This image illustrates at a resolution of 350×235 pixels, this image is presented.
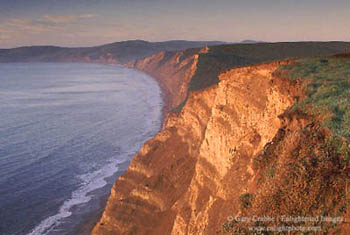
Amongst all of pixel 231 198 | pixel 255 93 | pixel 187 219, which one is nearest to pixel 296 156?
pixel 231 198

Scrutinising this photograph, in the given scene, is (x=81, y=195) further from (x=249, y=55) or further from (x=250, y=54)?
(x=250, y=54)

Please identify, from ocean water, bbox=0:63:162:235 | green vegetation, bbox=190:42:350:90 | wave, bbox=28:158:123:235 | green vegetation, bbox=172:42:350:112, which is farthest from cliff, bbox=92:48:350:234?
green vegetation, bbox=190:42:350:90

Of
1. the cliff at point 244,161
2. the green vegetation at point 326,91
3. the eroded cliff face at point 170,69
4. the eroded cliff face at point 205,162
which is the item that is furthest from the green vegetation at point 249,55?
the green vegetation at point 326,91

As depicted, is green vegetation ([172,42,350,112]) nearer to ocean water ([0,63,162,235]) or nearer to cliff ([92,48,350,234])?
ocean water ([0,63,162,235])

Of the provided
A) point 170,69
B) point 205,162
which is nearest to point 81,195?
point 205,162

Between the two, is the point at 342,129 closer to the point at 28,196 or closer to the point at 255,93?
the point at 255,93
